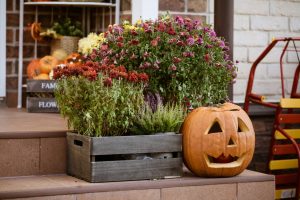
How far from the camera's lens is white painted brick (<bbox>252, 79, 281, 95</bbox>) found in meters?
6.24

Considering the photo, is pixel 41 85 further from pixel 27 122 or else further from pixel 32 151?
pixel 32 151

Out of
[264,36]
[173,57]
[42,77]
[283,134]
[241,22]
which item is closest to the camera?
[173,57]

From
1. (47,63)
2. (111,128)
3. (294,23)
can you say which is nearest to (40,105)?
(47,63)

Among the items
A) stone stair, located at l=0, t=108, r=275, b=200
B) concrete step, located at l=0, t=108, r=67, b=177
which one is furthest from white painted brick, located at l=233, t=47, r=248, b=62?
concrete step, located at l=0, t=108, r=67, b=177

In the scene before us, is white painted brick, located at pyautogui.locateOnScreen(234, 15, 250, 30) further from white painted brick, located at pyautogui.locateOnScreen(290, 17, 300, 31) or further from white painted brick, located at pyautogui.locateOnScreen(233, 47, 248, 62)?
white painted brick, located at pyautogui.locateOnScreen(290, 17, 300, 31)

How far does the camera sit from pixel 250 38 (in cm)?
618

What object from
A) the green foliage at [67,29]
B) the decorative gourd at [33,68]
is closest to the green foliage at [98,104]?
the decorative gourd at [33,68]

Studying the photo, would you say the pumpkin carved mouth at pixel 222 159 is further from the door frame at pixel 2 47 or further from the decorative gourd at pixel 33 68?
the door frame at pixel 2 47

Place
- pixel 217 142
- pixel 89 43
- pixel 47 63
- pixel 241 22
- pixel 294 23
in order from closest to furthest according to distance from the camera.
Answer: pixel 217 142, pixel 89 43, pixel 47 63, pixel 241 22, pixel 294 23

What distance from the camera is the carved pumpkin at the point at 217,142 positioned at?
436cm

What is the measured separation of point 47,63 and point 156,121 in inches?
68.9

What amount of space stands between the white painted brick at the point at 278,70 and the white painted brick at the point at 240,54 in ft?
0.77

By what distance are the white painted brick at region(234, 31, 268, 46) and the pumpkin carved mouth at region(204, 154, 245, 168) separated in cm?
181

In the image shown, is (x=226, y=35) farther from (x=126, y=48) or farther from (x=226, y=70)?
(x=126, y=48)
